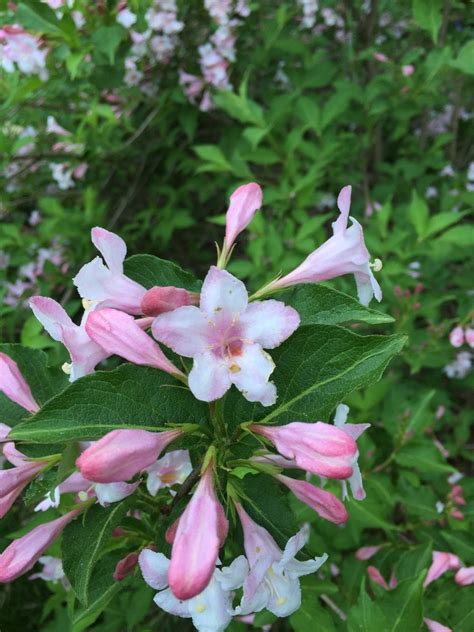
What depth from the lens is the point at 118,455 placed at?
34.2 inches

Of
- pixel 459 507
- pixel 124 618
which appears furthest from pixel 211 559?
pixel 459 507

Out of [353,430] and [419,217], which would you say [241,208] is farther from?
[419,217]

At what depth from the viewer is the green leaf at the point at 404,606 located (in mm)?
1206

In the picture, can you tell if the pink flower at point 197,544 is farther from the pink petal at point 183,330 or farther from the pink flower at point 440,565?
the pink flower at point 440,565

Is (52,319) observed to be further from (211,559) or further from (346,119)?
(346,119)

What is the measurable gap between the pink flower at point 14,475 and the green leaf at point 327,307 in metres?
0.56

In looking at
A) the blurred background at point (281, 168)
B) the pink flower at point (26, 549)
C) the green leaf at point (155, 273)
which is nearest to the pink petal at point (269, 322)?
the green leaf at point (155, 273)

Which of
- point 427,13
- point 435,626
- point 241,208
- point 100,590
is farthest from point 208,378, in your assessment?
point 427,13

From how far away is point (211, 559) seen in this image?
2.76 ft

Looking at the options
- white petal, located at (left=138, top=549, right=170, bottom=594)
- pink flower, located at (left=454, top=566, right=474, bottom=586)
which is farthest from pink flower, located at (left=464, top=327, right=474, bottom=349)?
white petal, located at (left=138, top=549, right=170, bottom=594)

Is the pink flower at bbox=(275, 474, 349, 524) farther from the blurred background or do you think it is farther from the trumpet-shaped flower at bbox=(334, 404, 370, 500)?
the blurred background

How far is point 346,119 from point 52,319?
2584mm

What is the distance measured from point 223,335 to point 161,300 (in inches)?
4.5

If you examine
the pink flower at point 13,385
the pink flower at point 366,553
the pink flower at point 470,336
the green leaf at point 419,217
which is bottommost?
the pink flower at point 366,553
